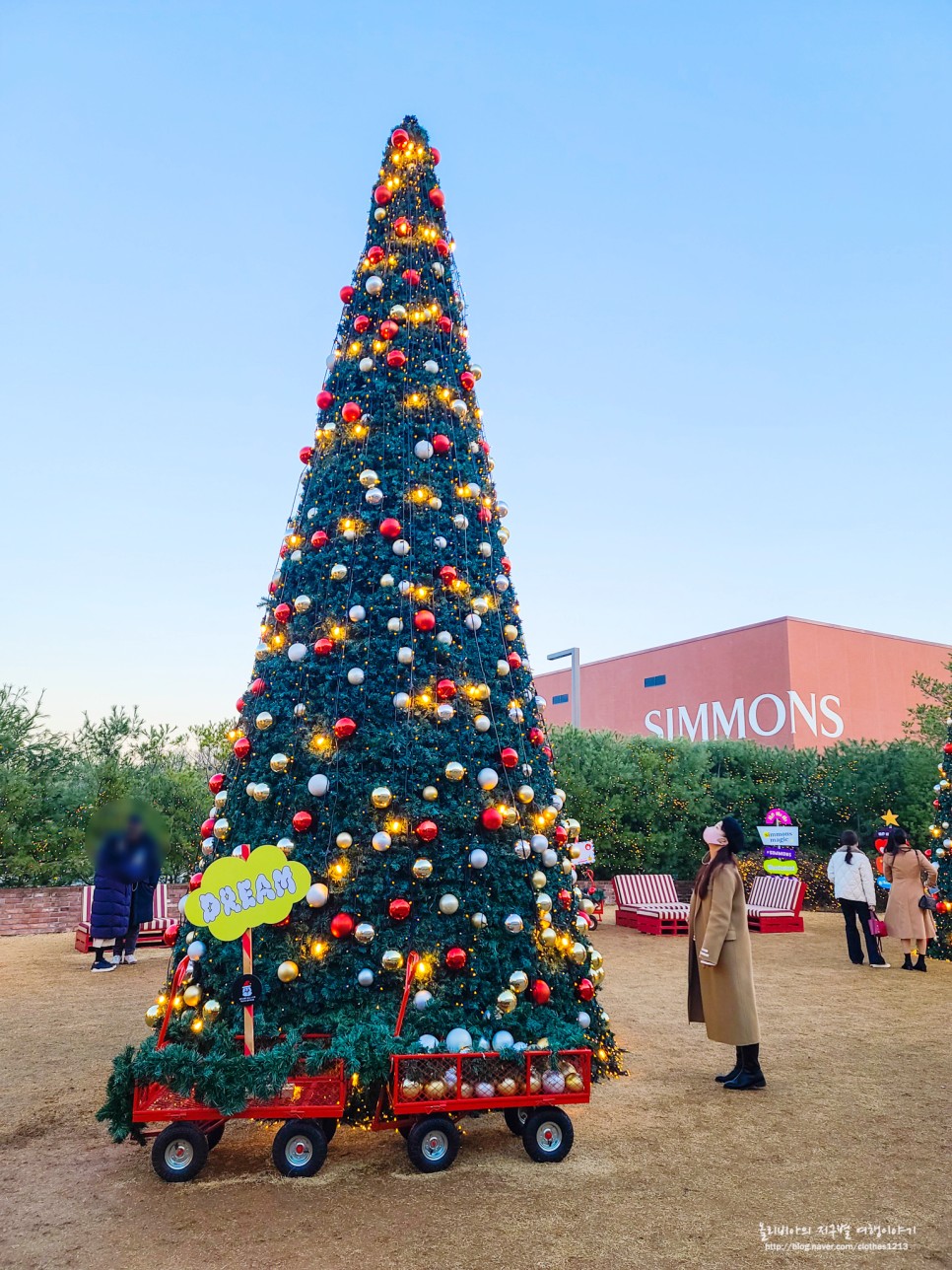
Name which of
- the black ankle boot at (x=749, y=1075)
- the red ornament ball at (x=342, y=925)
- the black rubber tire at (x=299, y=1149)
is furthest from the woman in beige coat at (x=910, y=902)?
the black rubber tire at (x=299, y=1149)

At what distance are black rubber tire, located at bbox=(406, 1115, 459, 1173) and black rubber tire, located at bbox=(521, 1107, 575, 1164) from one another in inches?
14.3

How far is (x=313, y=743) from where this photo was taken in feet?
16.5

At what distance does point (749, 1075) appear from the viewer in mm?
5242

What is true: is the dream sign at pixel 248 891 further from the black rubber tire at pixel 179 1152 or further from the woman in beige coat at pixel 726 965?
the woman in beige coat at pixel 726 965

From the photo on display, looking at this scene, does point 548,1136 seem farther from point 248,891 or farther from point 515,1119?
point 248,891

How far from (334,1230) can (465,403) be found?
16.0 feet

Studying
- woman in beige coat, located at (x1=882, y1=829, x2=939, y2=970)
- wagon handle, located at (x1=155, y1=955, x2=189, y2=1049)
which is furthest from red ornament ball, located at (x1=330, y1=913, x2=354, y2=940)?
woman in beige coat, located at (x1=882, y1=829, x2=939, y2=970)

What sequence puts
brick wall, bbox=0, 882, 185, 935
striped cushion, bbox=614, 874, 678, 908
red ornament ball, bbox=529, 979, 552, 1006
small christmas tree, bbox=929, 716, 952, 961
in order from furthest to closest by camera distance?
1. striped cushion, bbox=614, 874, 678, 908
2. brick wall, bbox=0, 882, 185, 935
3. small christmas tree, bbox=929, 716, 952, 961
4. red ornament ball, bbox=529, 979, 552, 1006

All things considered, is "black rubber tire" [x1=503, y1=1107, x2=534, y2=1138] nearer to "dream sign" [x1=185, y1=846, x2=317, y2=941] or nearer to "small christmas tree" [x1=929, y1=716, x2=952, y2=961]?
"dream sign" [x1=185, y1=846, x2=317, y2=941]

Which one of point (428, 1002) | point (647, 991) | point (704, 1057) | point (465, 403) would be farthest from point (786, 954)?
point (465, 403)

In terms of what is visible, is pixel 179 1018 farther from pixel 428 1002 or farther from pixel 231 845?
pixel 428 1002

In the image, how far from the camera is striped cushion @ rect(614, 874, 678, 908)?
46.6 feet

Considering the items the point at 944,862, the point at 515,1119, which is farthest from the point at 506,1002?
the point at 944,862

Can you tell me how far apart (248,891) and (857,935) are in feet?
27.6
